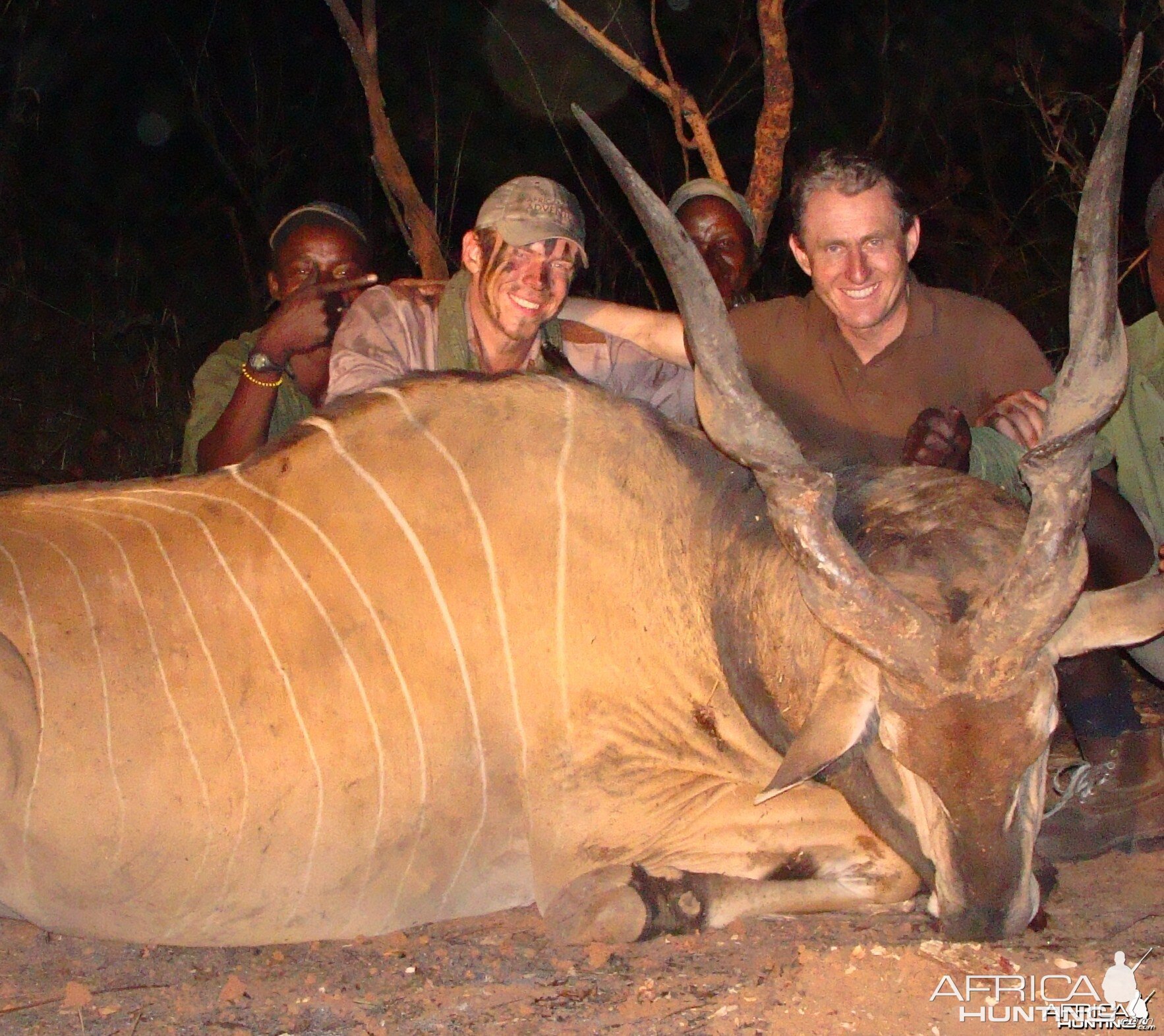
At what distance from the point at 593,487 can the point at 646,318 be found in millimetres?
1040

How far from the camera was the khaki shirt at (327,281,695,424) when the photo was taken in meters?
3.50

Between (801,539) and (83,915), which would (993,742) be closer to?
(801,539)

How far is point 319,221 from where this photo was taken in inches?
171

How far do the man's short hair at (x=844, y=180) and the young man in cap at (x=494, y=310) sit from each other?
1.91 feet

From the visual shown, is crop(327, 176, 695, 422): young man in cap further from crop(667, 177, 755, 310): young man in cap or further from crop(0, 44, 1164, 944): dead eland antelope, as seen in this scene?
crop(667, 177, 755, 310): young man in cap

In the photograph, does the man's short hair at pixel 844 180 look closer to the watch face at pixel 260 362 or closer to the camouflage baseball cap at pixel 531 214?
the camouflage baseball cap at pixel 531 214

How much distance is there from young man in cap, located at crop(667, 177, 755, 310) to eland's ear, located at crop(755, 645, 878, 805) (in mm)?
2308

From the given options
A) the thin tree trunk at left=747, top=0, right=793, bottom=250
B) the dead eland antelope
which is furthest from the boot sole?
the thin tree trunk at left=747, top=0, right=793, bottom=250

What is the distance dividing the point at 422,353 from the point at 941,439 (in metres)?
1.39

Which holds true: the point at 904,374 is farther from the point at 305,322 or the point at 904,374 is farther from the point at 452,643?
the point at 305,322

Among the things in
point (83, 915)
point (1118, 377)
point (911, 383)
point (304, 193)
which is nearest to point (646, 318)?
point (911, 383)

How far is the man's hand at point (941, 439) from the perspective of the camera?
2.97m

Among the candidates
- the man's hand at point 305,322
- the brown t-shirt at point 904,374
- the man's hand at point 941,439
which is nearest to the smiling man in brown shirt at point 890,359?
the brown t-shirt at point 904,374

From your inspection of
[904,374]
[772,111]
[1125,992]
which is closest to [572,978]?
[1125,992]
